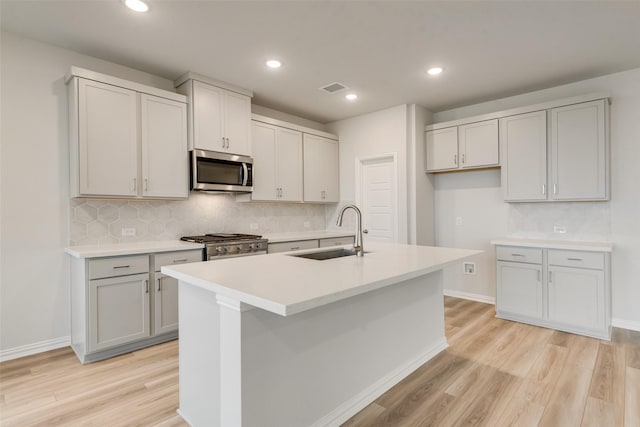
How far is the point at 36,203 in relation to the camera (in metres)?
2.77

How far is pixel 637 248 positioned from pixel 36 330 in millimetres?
5589

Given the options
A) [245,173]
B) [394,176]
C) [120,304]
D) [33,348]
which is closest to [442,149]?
[394,176]

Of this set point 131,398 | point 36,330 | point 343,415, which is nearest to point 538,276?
point 343,415

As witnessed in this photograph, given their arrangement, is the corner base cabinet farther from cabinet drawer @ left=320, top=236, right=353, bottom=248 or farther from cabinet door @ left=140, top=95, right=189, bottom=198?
cabinet door @ left=140, top=95, right=189, bottom=198

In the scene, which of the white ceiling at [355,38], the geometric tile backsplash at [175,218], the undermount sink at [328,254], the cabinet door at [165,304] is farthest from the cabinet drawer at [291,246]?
the white ceiling at [355,38]

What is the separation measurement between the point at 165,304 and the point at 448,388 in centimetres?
239

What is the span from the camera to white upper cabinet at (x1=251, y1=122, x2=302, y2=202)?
4145 mm

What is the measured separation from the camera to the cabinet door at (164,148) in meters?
3.11

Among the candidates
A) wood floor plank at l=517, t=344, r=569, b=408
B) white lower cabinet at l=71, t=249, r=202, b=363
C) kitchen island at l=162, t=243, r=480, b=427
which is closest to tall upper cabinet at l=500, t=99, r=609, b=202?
wood floor plank at l=517, t=344, r=569, b=408

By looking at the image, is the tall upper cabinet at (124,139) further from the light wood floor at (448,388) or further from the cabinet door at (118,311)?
the light wood floor at (448,388)

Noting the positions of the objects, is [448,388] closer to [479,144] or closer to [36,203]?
[479,144]

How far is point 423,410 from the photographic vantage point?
6.54 feet

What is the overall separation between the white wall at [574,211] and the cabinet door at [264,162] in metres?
2.40

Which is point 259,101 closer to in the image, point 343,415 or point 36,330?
point 36,330
